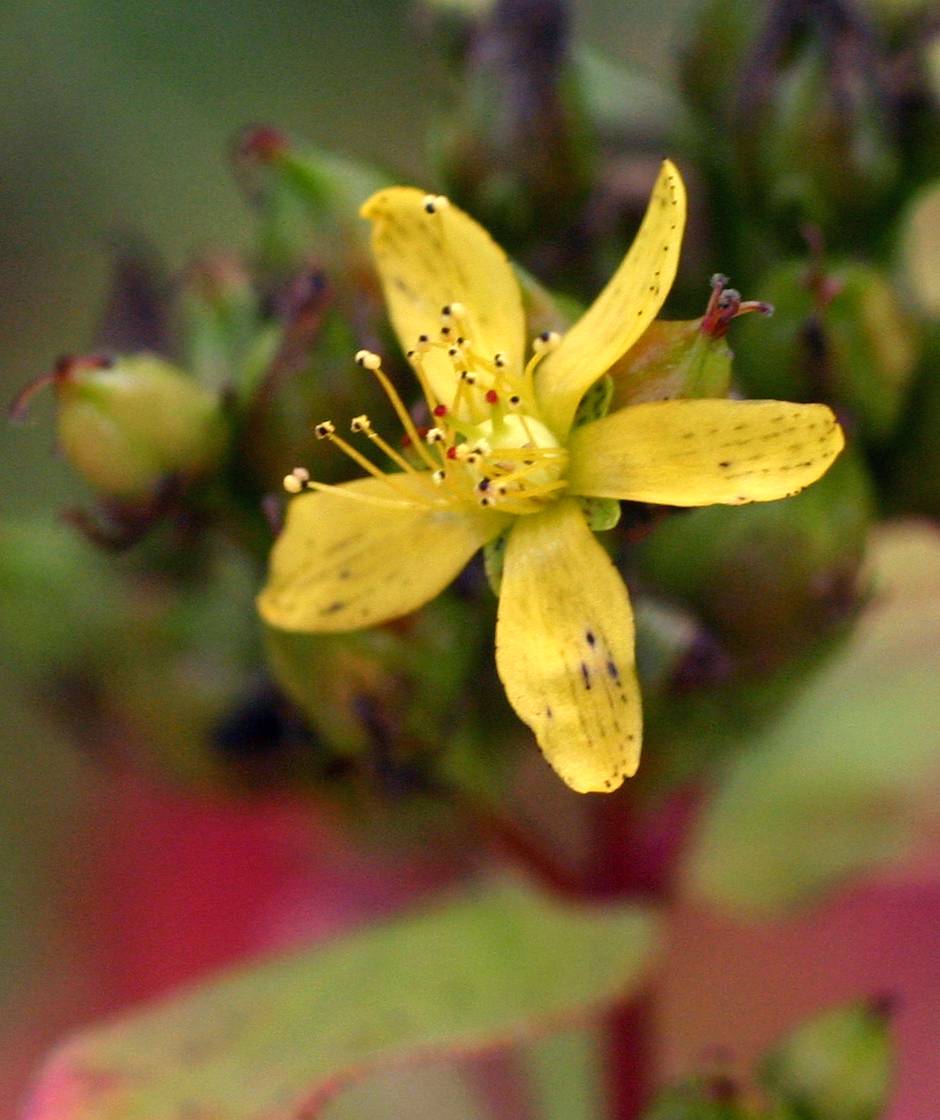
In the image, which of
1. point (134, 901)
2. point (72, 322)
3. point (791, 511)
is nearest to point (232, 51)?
point (72, 322)

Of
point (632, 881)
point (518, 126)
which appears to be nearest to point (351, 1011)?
point (632, 881)

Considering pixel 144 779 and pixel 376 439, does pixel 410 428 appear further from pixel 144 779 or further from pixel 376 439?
pixel 144 779

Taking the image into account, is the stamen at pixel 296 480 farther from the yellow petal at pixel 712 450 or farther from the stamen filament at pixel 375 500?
the yellow petal at pixel 712 450

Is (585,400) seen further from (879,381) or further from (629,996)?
(629,996)

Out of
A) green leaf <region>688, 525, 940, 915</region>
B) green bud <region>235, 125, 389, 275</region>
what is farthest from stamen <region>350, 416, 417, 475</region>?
green leaf <region>688, 525, 940, 915</region>

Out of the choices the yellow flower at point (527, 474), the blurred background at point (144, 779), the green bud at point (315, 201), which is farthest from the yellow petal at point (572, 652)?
the blurred background at point (144, 779)

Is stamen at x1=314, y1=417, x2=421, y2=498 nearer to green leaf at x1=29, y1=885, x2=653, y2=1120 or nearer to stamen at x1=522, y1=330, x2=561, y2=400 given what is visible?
stamen at x1=522, y1=330, x2=561, y2=400
